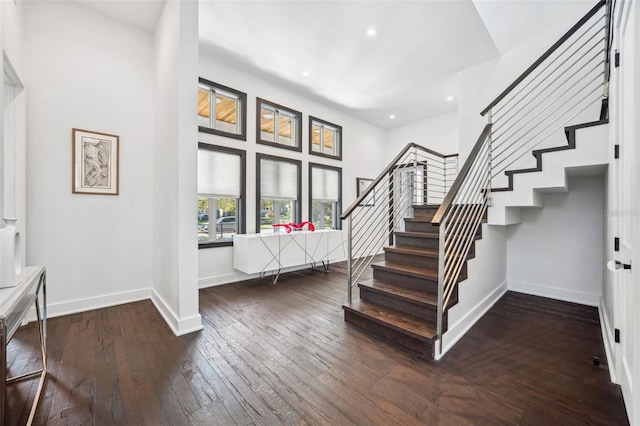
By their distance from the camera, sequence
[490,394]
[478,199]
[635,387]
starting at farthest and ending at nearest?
[478,199]
[490,394]
[635,387]

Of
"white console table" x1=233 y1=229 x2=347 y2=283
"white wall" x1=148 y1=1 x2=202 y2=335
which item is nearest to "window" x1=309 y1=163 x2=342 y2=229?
"white console table" x1=233 y1=229 x2=347 y2=283

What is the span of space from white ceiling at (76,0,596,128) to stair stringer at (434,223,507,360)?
8.77 feet

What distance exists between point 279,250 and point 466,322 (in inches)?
108

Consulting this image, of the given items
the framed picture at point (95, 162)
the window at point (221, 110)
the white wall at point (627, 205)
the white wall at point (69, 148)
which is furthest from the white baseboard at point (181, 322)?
the white wall at point (627, 205)

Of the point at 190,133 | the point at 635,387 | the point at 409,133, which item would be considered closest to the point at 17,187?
the point at 190,133

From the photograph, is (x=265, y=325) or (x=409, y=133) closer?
(x=265, y=325)

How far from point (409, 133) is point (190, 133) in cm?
590

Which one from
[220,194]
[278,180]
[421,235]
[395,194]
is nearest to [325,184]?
[278,180]

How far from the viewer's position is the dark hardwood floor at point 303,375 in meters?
1.48

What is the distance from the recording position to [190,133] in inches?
98.9

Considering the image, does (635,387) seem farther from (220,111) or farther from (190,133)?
(220,111)

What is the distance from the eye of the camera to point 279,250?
4.25 meters

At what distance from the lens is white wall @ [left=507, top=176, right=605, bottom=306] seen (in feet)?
10.6

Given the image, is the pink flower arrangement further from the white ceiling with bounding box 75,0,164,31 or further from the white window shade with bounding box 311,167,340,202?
the white ceiling with bounding box 75,0,164,31
